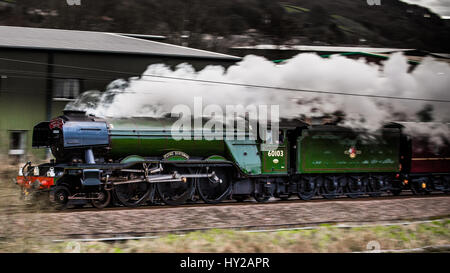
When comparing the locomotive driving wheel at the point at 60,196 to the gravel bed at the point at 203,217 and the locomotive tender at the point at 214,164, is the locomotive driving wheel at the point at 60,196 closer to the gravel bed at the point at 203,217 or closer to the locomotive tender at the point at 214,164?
the locomotive tender at the point at 214,164

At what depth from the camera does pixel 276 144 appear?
45.6 ft

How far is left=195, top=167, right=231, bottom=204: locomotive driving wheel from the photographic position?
42.1ft

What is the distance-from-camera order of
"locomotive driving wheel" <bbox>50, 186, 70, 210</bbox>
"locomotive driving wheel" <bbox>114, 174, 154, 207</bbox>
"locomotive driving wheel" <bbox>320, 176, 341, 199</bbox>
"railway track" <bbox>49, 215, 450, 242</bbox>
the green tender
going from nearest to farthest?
"railway track" <bbox>49, 215, 450, 242</bbox>, "locomotive driving wheel" <bbox>50, 186, 70, 210</bbox>, "locomotive driving wheel" <bbox>114, 174, 154, 207</bbox>, the green tender, "locomotive driving wheel" <bbox>320, 176, 341, 199</bbox>

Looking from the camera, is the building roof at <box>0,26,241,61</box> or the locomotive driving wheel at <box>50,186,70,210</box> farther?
the building roof at <box>0,26,241,61</box>

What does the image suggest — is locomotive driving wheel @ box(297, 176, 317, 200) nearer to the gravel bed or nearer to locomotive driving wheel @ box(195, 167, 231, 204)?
the gravel bed

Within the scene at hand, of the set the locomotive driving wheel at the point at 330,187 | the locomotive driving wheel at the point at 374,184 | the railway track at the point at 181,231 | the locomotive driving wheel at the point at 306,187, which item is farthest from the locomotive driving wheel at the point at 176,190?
the locomotive driving wheel at the point at 374,184

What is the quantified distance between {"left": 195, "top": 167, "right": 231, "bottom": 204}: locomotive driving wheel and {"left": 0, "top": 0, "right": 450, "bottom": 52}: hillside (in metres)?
19.6

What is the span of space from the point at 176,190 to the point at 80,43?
10458 millimetres

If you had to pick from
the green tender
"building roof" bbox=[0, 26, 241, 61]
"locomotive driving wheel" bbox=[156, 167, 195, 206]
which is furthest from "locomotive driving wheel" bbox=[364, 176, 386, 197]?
"building roof" bbox=[0, 26, 241, 61]

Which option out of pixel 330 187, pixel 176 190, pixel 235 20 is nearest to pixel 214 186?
pixel 176 190

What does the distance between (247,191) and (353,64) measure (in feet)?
18.8

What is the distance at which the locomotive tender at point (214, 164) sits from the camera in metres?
11.1
